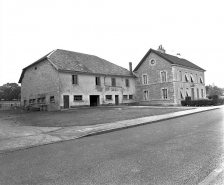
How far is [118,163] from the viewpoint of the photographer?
4.54m

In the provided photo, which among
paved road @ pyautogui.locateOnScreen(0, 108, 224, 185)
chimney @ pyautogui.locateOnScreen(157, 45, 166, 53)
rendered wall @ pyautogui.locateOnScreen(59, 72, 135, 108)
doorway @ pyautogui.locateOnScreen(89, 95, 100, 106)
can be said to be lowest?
paved road @ pyautogui.locateOnScreen(0, 108, 224, 185)

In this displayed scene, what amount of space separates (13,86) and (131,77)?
5828cm

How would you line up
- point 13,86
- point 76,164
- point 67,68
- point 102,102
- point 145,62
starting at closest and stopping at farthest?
point 76,164, point 67,68, point 102,102, point 145,62, point 13,86

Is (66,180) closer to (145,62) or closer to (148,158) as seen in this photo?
(148,158)

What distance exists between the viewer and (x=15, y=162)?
5113 mm

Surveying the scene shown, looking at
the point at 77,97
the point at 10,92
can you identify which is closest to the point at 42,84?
the point at 77,97

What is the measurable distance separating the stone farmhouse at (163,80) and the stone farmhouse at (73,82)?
2312 mm

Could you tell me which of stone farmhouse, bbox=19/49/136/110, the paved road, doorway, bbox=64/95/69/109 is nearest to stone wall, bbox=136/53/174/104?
stone farmhouse, bbox=19/49/136/110

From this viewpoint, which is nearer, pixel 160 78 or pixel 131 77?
pixel 160 78

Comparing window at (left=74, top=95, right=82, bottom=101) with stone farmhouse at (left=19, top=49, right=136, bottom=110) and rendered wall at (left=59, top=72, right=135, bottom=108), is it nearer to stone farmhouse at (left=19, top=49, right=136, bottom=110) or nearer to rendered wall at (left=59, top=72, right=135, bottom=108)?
stone farmhouse at (left=19, top=49, right=136, bottom=110)

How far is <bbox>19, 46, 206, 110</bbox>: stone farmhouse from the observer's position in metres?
27.5

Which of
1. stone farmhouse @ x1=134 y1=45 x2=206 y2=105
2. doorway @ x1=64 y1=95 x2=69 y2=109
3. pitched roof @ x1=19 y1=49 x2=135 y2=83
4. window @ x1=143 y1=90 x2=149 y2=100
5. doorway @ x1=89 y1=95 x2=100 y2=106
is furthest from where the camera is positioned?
window @ x1=143 y1=90 x2=149 y2=100

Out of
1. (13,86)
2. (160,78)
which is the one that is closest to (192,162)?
(160,78)

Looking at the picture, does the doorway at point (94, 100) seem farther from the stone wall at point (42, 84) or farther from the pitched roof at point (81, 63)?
the stone wall at point (42, 84)
